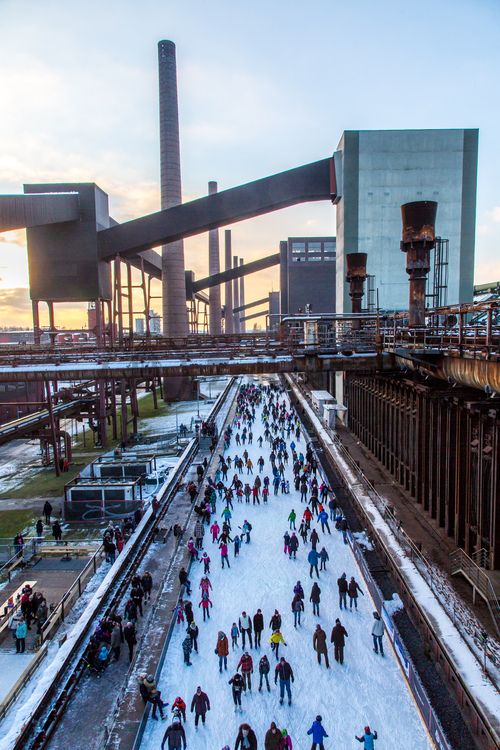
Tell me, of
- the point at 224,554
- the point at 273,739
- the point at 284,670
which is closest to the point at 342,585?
the point at 284,670

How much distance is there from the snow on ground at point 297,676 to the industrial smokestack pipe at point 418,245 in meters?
9.17

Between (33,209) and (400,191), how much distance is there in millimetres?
26905

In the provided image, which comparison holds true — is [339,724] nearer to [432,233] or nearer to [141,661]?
[141,661]

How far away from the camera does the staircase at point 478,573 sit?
11930 mm

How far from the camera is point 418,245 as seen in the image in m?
17.5

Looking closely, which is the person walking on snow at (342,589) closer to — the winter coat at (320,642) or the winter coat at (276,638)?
the winter coat at (320,642)

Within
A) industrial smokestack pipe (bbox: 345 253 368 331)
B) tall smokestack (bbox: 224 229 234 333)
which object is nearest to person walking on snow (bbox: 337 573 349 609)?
industrial smokestack pipe (bbox: 345 253 368 331)

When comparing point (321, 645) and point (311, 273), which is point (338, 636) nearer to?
point (321, 645)

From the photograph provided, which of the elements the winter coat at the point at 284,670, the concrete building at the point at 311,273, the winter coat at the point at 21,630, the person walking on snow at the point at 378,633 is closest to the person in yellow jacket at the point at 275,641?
the winter coat at the point at 284,670

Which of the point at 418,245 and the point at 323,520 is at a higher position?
the point at 418,245

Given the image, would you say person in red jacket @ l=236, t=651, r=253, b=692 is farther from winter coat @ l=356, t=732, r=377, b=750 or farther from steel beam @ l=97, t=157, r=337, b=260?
steel beam @ l=97, t=157, r=337, b=260

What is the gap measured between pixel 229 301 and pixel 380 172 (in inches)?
2749

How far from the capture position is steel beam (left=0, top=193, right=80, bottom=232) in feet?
93.9

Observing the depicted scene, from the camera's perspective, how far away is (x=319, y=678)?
1091 centimetres
